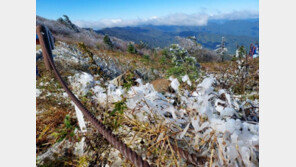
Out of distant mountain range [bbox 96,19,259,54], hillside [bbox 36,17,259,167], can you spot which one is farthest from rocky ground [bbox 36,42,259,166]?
distant mountain range [bbox 96,19,259,54]

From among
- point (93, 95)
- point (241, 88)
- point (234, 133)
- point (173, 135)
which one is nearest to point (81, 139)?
point (93, 95)

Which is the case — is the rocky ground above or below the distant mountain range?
below

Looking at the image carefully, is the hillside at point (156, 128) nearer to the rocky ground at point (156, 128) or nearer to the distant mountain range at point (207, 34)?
the rocky ground at point (156, 128)

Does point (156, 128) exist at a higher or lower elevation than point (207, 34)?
lower

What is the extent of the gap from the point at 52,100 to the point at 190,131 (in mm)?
1007

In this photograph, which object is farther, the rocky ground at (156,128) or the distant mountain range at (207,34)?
the distant mountain range at (207,34)

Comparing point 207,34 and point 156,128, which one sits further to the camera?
point 207,34

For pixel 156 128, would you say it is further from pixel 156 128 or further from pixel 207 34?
pixel 207 34

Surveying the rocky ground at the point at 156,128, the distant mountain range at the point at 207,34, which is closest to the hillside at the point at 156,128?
the rocky ground at the point at 156,128

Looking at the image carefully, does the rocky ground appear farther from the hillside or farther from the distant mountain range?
the distant mountain range

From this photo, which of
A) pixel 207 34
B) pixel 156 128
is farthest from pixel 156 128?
pixel 207 34

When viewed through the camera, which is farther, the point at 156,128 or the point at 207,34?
the point at 207,34

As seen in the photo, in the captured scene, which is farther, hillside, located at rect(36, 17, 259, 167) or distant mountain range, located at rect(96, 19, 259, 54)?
distant mountain range, located at rect(96, 19, 259, 54)

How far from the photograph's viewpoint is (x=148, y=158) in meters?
0.51
